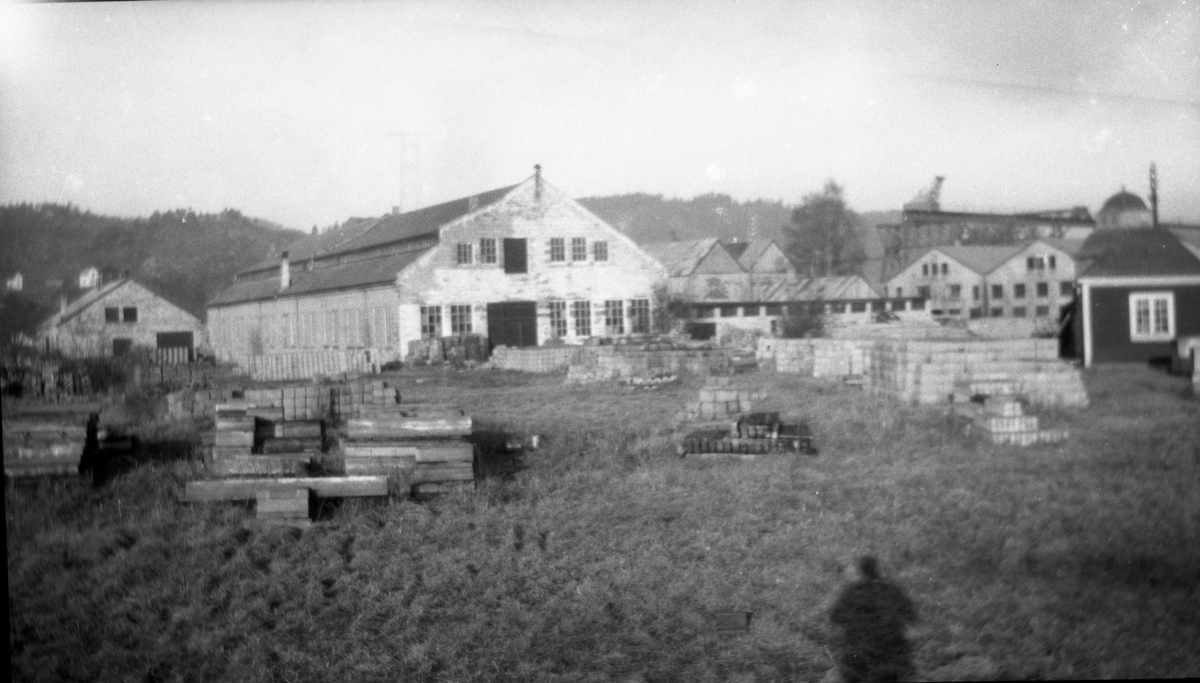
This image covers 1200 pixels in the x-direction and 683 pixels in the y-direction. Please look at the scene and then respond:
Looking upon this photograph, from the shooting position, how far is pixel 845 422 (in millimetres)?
11922

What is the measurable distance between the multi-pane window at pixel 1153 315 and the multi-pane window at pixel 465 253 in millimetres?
13450

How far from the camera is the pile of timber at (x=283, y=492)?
7652 mm

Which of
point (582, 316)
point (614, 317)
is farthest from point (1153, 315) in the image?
point (614, 317)

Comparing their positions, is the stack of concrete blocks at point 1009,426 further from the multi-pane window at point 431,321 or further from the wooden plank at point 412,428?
the multi-pane window at point 431,321

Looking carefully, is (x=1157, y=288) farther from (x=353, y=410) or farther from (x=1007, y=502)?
(x=353, y=410)

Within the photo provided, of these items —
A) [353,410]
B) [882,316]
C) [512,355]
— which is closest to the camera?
[353,410]

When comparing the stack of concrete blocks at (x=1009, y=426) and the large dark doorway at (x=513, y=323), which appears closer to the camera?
the stack of concrete blocks at (x=1009, y=426)

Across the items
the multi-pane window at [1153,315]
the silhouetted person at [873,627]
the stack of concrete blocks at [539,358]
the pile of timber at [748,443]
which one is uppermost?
the multi-pane window at [1153,315]

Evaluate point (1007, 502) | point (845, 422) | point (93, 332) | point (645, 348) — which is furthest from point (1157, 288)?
point (93, 332)

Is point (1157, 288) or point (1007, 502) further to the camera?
point (1157, 288)

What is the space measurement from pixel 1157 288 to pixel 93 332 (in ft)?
54.8

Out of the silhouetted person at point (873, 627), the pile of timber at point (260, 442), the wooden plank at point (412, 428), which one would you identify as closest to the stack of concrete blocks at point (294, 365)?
the pile of timber at point (260, 442)

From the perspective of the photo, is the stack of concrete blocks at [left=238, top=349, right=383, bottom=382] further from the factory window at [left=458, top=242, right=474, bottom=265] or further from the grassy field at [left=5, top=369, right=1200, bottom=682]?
the grassy field at [left=5, top=369, right=1200, bottom=682]

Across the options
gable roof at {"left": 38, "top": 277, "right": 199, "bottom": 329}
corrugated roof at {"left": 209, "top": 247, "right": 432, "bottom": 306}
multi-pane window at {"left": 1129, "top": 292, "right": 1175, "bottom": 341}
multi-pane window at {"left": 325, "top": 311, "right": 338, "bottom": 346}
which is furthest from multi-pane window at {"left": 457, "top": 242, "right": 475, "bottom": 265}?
multi-pane window at {"left": 1129, "top": 292, "right": 1175, "bottom": 341}
